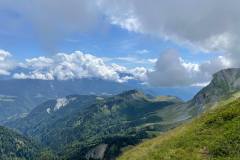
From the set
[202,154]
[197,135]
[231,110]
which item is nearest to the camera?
[202,154]

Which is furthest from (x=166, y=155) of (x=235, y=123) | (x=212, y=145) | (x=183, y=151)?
(x=235, y=123)

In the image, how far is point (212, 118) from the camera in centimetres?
13012

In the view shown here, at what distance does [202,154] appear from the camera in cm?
10300

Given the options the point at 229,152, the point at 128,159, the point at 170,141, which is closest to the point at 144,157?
the point at 170,141

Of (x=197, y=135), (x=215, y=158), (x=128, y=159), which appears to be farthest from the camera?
(x=128, y=159)

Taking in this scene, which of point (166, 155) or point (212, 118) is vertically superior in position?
point (212, 118)

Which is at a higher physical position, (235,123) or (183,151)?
(235,123)

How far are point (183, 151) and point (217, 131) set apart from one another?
1418cm

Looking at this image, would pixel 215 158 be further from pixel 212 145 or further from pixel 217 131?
pixel 217 131

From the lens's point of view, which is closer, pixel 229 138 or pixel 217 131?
pixel 229 138

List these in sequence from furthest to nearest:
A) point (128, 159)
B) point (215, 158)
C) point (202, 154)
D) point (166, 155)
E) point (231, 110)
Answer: point (128, 159) < point (231, 110) < point (166, 155) < point (202, 154) < point (215, 158)

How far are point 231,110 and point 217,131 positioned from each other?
16400 mm

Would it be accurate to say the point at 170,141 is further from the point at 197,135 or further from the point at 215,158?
the point at 215,158

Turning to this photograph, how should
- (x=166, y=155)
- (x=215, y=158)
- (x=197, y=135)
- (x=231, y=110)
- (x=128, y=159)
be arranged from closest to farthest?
(x=215, y=158) → (x=166, y=155) → (x=197, y=135) → (x=231, y=110) → (x=128, y=159)
